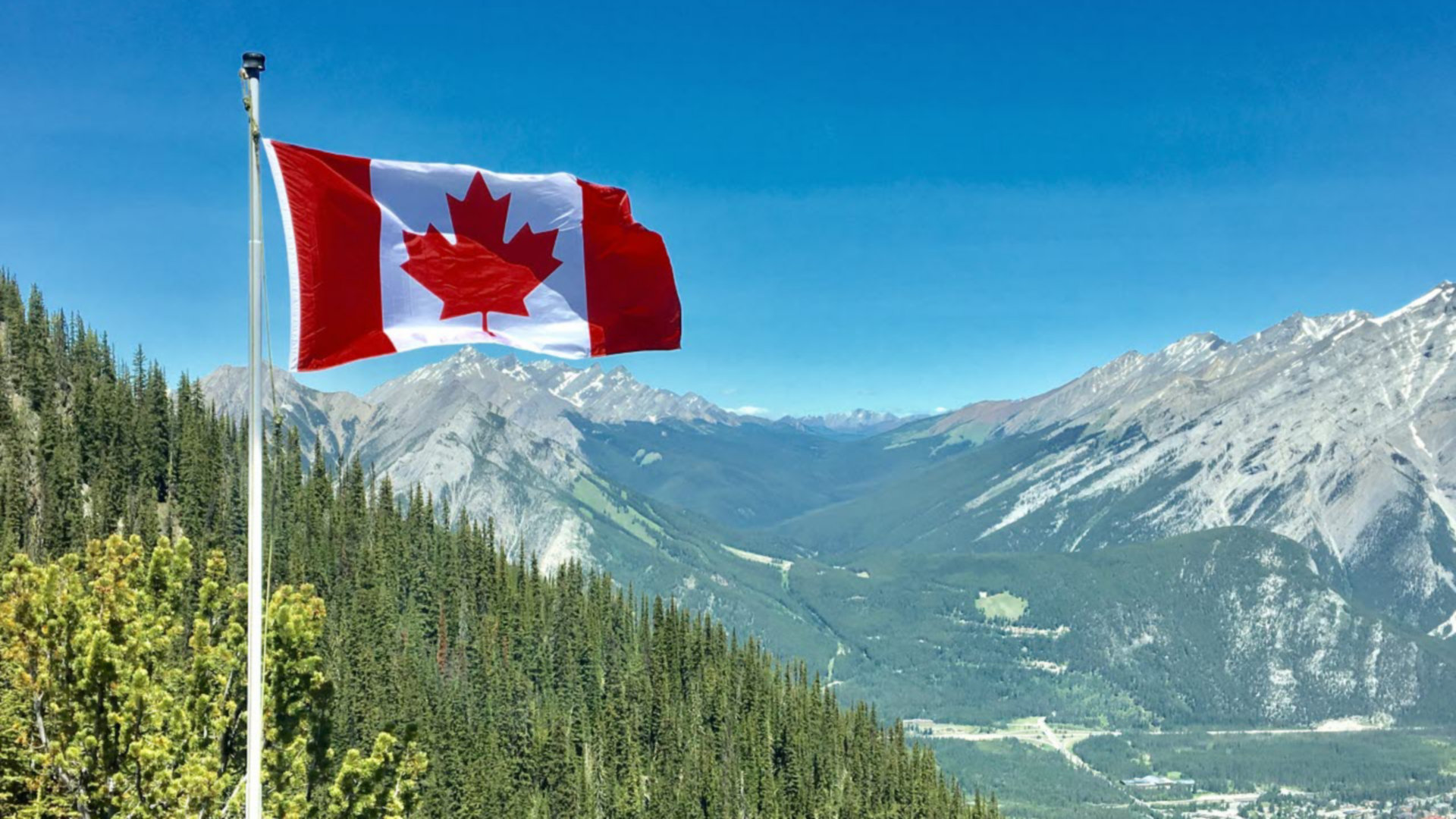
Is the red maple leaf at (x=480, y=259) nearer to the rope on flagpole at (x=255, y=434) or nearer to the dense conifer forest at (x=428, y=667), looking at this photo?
the rope on flagpole at (x=255, y=434)

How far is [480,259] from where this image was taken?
22.6m

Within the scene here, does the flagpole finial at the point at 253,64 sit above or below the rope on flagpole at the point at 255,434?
above

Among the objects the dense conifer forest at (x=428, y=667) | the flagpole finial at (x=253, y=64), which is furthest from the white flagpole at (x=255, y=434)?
the dense conifer forest at (x=428, y=667)

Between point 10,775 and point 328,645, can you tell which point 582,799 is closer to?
point 328,645

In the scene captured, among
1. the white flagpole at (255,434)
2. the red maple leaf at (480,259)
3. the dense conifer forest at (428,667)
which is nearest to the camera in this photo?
the white flagpole at (255,434)

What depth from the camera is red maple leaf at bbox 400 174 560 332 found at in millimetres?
21859

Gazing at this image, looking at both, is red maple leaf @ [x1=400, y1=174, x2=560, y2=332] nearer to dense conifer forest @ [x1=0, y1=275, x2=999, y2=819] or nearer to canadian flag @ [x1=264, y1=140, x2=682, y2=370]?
canadian flag @ [x1=264, y1=140, x2=682, y2=370]

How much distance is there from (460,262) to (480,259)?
0.55 m

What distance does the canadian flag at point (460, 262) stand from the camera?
788 inches

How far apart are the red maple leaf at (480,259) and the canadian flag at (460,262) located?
0.02 m

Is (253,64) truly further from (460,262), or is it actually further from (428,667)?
(428,667)

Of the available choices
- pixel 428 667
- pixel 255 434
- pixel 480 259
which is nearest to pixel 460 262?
pixel 480 259

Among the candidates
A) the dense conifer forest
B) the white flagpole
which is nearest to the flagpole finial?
the white flagpole

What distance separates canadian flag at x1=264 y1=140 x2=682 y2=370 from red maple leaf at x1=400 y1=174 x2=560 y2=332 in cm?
2
